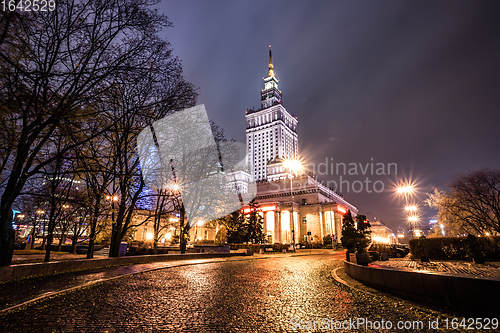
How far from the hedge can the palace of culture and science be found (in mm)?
17945

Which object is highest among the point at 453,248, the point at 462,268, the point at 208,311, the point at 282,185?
the point at 282,185

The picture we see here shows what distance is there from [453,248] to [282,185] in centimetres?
7282

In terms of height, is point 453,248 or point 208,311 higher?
point 453,248

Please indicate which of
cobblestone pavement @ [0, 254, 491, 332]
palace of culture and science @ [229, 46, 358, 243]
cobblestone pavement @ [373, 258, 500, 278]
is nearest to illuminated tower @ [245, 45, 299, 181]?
palace of culture and science @ [229, 46, 358, 243]

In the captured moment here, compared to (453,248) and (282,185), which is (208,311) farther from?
(282,185)

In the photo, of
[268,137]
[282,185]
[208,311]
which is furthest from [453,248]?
[268,137]

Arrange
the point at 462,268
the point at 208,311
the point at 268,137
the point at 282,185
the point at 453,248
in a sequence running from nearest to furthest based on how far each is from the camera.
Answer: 1. the point at 208,311
2. the point at 462,268
3. the point at 453,248
4. the point at 282,185
5. the point at 268,137

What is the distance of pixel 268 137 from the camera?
137375mm

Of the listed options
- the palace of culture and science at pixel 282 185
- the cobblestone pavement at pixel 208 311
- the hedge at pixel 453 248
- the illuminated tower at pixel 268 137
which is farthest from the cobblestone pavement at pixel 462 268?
the illuminated tower at pixel 268 137

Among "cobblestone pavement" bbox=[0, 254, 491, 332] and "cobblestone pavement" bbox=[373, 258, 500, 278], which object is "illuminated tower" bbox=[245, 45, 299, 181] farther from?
"cobblestone pavement" bbox=[0, 254, 491, 332]

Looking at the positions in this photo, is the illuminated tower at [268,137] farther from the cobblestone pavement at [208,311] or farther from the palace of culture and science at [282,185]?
the cobblestone pavement at [208,311]

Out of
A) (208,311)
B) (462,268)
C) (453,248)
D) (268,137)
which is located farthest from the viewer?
(268,137)

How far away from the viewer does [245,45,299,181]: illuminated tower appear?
132m

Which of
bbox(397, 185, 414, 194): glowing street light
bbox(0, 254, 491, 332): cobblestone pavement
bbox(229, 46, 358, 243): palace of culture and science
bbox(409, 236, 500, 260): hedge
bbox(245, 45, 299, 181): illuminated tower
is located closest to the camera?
bbox(0, 254, 491, 332): cobblestone pavement
